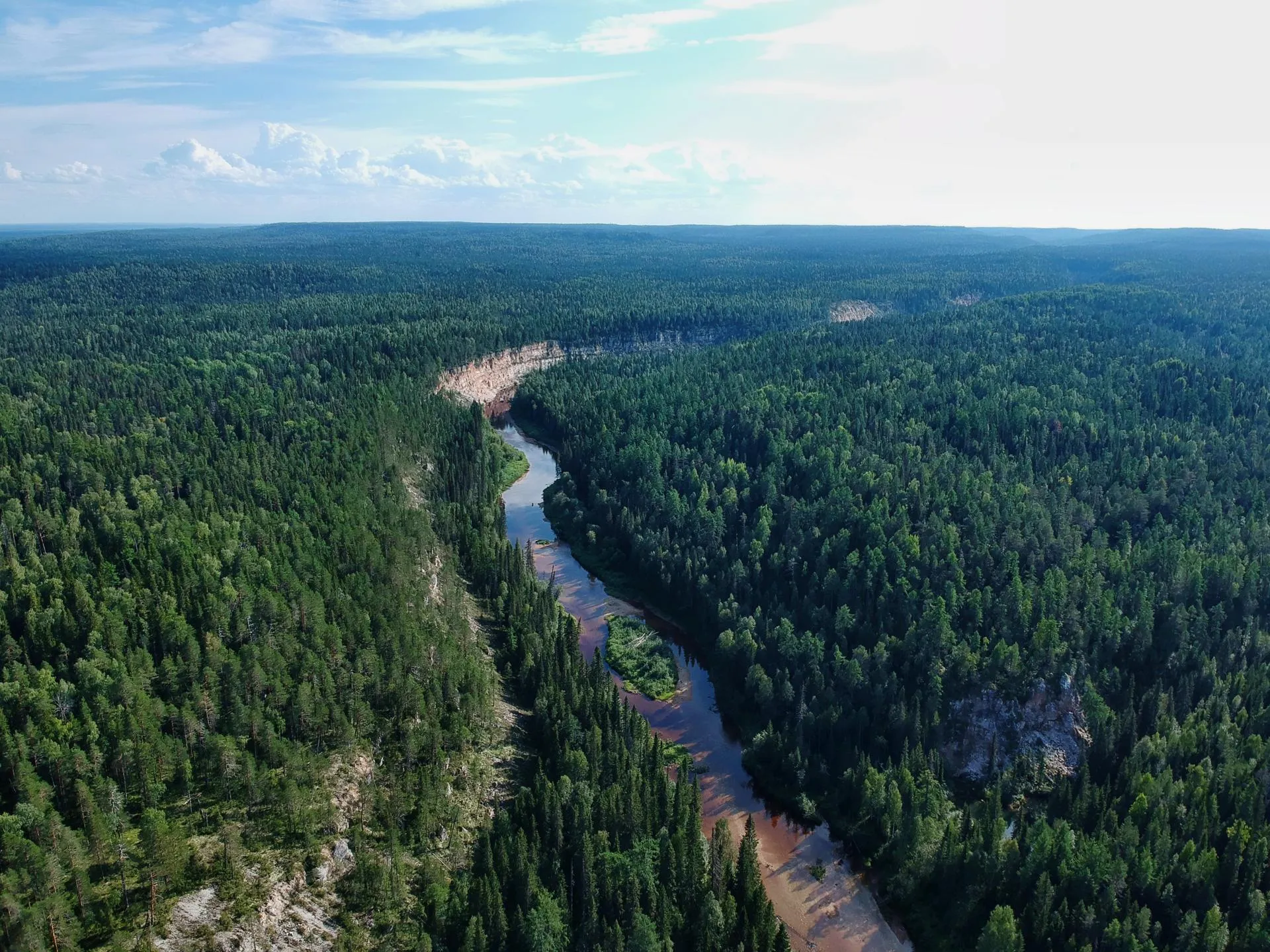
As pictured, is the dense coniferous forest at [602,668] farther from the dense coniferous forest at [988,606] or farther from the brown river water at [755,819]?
the brown river water at [755,819]

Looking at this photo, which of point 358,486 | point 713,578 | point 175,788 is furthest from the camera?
point 358,486

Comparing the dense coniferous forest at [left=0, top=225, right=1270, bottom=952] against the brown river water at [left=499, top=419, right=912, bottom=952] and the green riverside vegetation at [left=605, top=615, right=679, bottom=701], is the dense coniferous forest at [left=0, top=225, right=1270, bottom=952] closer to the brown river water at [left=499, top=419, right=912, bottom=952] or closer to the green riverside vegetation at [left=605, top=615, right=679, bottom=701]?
the brown river water at [left=499, top=419, right=912, bottom=952]

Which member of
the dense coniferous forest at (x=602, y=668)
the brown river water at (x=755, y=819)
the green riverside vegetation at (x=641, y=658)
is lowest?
the brown river water at (x=755, y=819)

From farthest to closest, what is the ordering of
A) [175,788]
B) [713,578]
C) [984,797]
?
[713,578] → [984,797] → [175,788]

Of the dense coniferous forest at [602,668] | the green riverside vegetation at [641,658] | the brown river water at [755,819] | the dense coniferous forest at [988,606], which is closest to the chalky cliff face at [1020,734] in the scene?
the dense coniferous forest at [988,606]

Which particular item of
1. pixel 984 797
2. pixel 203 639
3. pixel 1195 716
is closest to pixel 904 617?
pixel 984 797

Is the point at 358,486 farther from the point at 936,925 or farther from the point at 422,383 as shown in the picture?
the point at 936,925
